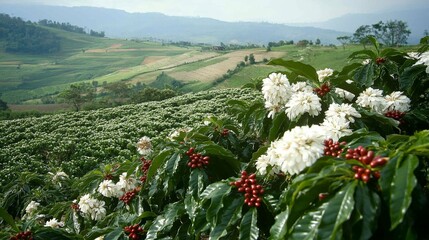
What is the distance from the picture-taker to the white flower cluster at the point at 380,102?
297 cm

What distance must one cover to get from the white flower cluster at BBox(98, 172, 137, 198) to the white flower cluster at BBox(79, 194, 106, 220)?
27 centimetres

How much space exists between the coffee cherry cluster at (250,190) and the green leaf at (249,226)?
0.05 meters

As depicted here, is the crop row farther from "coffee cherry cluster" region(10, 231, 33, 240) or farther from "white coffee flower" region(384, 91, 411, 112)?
"white coffee flower" region(384, 91, 411, 112)

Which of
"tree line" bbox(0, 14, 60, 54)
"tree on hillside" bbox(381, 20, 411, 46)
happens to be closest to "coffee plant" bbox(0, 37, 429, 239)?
"tree on hillside" bbox(381, 20, 411, 46)

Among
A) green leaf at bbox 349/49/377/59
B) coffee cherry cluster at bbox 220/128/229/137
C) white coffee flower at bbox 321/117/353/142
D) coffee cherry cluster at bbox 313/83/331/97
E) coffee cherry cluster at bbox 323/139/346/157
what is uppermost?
green leaf at bbox 349/49/377/59

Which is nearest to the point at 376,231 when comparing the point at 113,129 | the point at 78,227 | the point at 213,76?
the point at 78,227

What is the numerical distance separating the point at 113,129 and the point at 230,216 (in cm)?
1933

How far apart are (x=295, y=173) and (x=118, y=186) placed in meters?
2.47

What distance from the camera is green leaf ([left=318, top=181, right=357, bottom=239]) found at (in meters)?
1.40

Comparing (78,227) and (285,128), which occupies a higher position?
(285,128)

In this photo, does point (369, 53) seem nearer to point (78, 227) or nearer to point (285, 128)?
point (285, 128)

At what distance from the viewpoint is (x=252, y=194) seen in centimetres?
222

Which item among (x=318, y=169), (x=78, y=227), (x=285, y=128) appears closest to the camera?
(x=318, y=169)

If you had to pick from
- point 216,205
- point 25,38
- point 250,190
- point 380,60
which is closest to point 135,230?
point 216,205
